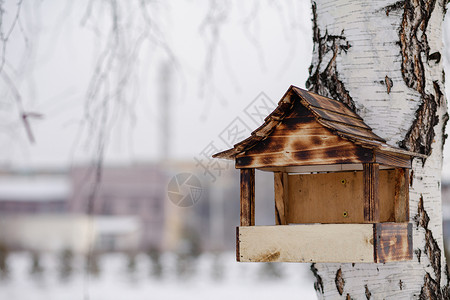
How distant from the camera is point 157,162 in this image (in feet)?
66.9

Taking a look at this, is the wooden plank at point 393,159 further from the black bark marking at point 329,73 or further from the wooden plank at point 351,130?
the black bark marking at point 329,73

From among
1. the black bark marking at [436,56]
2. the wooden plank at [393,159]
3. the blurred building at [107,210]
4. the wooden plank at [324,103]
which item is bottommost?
the blurred building at [107,210]

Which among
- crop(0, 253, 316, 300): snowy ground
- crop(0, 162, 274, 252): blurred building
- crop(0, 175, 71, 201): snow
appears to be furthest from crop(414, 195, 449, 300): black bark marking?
crop(0, 175, 71, 201): snow

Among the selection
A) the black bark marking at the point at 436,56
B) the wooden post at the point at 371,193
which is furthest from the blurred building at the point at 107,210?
the wooden post at the point at 371,193

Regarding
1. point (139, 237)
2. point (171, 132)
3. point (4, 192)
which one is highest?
point (171, 132)

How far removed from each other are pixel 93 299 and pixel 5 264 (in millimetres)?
2689

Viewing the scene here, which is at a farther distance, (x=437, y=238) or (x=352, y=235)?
(x=437, y=238)

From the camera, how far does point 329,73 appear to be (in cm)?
123

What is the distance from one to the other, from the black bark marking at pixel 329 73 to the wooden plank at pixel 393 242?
0.27 metres

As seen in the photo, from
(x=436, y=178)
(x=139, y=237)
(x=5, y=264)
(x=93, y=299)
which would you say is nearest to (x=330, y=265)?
(x=436, y=178)

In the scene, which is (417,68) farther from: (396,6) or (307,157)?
(307,157)

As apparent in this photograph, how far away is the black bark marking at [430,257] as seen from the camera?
1.18m

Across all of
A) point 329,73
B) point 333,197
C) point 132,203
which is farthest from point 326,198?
point 132,203

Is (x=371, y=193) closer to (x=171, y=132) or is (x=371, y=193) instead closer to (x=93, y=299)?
(x=93, y=299)
